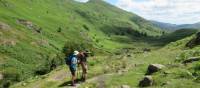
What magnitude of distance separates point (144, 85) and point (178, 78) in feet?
7.72

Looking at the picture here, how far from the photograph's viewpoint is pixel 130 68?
36469mm

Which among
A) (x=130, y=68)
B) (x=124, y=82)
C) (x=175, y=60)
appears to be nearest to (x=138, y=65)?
(x=130, y=68)

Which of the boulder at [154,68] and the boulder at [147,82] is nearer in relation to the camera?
the boulder at [147,82]

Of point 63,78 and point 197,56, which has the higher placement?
point 197,56

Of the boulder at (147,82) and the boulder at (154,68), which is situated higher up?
the boulder at (154,68)

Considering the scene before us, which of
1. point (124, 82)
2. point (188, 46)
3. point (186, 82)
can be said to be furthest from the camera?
point (188, 46)

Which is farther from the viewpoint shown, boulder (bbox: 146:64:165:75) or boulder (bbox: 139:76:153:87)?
boulder (bbox: 146:64:165:75)

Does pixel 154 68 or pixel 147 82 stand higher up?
pixel 154 68

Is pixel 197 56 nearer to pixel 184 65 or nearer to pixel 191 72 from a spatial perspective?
pixel 184 65

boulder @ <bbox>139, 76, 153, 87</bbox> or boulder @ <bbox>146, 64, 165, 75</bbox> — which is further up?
boulder @ <bbox>146, 64, 165, 75</bbox>

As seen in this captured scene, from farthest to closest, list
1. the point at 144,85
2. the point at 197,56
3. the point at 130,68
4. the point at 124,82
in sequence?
the point at 130,68 < the point at 197,56 < the point at 124,82 < the point at 144,85

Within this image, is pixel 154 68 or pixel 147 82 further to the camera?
pixel 154 68

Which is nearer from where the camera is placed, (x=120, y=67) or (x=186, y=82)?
(x=186, y=82)

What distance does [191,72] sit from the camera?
27.8m
